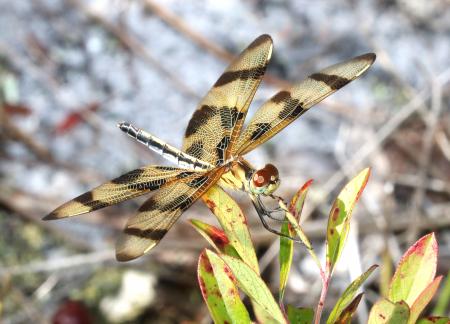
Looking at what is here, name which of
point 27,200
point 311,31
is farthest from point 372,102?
point 27,200

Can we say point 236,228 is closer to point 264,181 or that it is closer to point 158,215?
point 264,181

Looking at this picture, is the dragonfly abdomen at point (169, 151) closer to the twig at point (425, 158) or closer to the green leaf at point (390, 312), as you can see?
the green leaf at point (390, 312)

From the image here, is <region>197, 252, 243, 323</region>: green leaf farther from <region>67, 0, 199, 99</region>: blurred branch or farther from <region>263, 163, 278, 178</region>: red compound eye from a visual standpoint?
<region>67, 0, 199, 99</region>: blurred branch

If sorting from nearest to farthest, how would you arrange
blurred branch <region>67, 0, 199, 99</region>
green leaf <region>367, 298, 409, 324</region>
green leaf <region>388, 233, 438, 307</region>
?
green leaf <region>367, 298, 409, 324</region> → green leaf <region>388, 233, 438, 307</region> → blurred branch <region>67, 0, 199, 99</region>

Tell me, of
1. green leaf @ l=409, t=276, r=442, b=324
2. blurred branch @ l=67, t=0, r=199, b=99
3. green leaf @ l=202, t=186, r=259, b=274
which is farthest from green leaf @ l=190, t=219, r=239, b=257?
blurred branch @ l=67, t=0, r=199, b=99

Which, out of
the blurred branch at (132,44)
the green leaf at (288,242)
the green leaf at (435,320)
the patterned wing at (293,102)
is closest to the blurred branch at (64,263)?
the blurred branch at (132,44)

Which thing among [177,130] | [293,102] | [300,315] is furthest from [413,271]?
[177,130]
